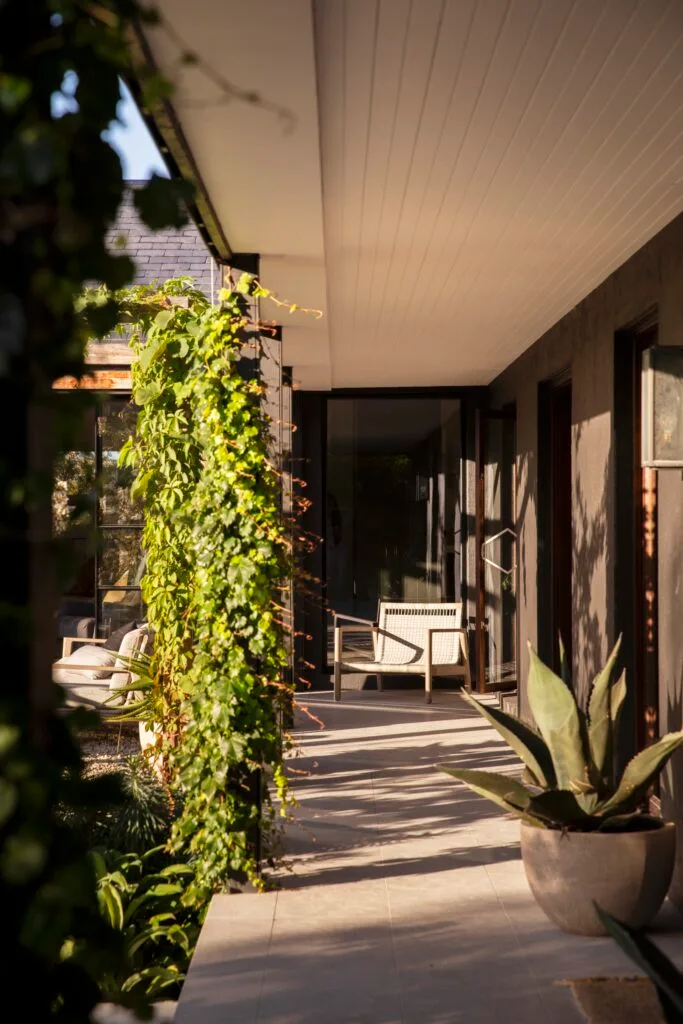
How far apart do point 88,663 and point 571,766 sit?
5.07m

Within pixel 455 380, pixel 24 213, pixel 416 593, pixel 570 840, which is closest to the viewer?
pixel 24 213

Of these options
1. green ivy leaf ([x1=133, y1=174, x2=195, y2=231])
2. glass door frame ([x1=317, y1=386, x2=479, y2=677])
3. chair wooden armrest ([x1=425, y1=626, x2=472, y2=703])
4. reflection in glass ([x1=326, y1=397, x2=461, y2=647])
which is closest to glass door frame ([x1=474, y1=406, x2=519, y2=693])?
chair wooden armrest ([x1=425, y1=626, x2=472, y2=703])

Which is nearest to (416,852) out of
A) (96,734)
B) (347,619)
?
(96,734)

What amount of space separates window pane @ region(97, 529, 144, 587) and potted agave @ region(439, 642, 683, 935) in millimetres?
6830

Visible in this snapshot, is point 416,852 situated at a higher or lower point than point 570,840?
A: lower

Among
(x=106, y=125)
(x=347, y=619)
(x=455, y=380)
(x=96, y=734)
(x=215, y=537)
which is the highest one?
(x=455, y=380)

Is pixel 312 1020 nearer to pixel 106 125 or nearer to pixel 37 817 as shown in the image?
pixel 37 817

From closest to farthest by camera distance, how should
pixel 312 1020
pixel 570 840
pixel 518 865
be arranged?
pixel 312 1020, pixel 570 840, pixel 518 865

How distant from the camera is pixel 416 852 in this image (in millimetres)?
5281

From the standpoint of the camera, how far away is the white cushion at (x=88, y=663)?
847 centimetres

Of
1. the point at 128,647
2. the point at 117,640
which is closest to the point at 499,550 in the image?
the point at 117,640

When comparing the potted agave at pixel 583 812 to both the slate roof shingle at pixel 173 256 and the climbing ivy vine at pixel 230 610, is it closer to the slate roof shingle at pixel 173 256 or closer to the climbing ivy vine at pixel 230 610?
the climbing ivy vine at pixel 230 610

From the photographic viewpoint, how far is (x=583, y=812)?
412 cm

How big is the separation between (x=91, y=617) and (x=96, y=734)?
2.21 meters
